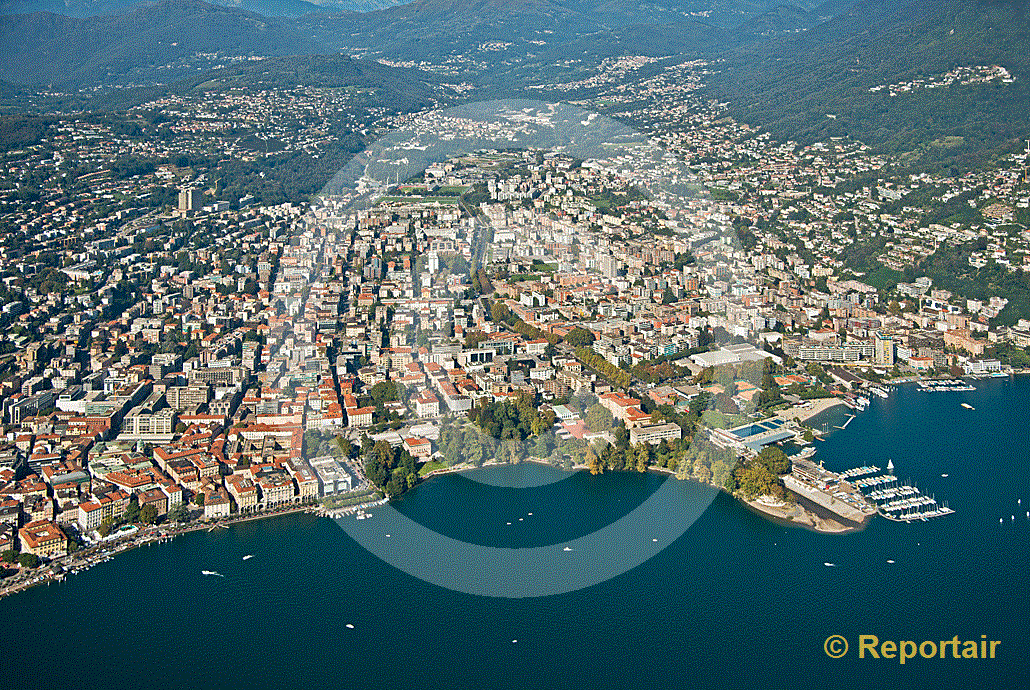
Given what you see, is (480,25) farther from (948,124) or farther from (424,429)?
(424,429)

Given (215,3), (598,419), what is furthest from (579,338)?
(215,3)

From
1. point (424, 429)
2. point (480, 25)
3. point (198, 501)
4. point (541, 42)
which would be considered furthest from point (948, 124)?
point (480, 25)

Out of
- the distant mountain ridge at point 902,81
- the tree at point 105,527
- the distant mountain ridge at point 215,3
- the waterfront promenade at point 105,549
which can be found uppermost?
the distant mountain ridge at point 215,3

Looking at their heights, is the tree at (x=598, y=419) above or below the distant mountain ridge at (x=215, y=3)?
below

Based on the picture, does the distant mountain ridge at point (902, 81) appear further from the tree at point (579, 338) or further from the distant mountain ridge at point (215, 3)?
the distant mountain ridge at point (215, 3)

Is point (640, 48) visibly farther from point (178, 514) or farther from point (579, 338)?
point (178, 514)

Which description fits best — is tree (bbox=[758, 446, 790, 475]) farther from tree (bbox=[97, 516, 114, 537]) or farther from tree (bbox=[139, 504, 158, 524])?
tree (bbox=[97, 516, 114, 537])

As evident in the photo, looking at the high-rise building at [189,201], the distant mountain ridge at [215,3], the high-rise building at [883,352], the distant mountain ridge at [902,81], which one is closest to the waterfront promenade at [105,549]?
the high-rise building at [883,352]
